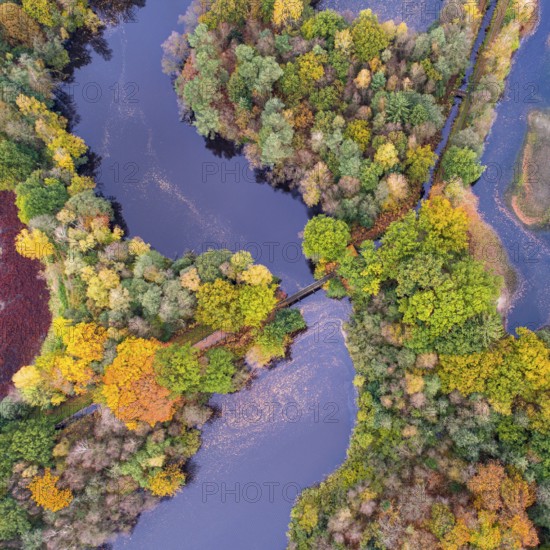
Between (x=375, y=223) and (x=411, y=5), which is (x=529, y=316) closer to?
(x=375, y=223)

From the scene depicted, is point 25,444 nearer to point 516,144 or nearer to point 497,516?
point 497,516

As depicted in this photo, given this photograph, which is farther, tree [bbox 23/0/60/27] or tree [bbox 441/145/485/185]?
tree [bbox 23/0/60/27]

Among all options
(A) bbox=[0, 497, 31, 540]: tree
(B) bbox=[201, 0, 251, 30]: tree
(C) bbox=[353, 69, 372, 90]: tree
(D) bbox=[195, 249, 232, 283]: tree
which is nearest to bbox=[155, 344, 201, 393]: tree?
(D) bbox=[195, 249, 232, 283]: tree

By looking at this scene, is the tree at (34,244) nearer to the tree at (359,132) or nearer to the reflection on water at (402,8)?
the tree at (359,132)

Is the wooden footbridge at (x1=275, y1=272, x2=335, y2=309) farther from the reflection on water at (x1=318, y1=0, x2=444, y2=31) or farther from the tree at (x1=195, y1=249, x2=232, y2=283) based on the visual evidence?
→ the reflection on water at (x1=318, y1=0, x2=444, y2=31)

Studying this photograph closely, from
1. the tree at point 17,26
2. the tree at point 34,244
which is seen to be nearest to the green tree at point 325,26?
the tree at point 17,26

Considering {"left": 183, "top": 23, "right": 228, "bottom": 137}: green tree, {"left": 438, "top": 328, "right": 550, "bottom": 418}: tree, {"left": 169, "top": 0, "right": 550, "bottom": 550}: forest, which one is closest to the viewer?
{"left": 438, "top": 328, "right": 550, "bottom": 418}: tree

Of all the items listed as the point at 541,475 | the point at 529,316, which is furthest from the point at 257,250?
the point at 541,475
